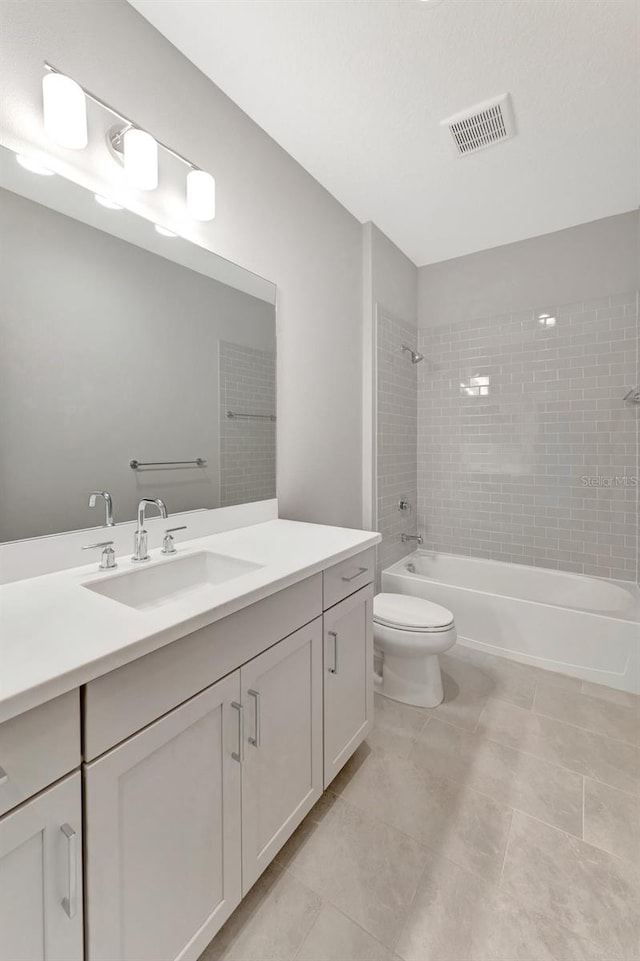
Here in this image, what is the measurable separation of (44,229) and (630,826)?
263cm

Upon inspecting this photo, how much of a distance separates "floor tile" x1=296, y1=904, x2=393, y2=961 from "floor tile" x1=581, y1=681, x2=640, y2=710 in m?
1.66

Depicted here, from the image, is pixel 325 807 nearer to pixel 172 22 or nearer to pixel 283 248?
pixel 283 248

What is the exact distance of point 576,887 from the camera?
46.8 inches

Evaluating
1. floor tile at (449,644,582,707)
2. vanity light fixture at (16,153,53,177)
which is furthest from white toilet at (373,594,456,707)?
vanity light fixture at (16,153,53,177)

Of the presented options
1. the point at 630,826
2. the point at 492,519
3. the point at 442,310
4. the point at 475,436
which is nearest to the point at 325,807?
the point at 630,826

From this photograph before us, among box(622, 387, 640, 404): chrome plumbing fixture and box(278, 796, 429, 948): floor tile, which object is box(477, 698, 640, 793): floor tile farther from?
box(622, 387, 640, 404): chrome plumbing fixture

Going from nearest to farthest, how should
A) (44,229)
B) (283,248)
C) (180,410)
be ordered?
(44,229), (180,410), (283,248)

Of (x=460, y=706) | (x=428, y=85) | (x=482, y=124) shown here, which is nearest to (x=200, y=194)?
(x=428, y=85)

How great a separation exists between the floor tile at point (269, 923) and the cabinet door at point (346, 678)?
280 mm

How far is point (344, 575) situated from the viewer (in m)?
1.45

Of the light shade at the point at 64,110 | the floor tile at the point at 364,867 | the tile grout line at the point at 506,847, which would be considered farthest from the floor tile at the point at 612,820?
the light shade at the point at 64,110

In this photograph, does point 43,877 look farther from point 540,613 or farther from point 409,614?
point 540,613

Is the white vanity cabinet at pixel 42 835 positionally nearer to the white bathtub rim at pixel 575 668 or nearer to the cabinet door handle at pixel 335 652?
the cabinet door handle at pixel 335 652

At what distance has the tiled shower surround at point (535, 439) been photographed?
2.66 m
